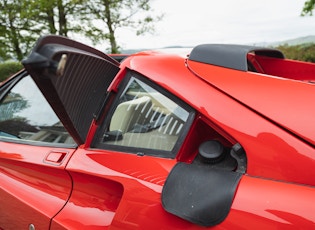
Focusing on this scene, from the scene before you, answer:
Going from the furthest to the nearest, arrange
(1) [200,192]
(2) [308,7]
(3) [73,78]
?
(2) [308,7], (3) [73,78], (1) [200,192]

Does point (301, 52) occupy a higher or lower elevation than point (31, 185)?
lower

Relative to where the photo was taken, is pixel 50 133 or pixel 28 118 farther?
pixel 28 118

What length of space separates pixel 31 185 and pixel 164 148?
83cm

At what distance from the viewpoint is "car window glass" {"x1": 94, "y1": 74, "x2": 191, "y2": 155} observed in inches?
58.1

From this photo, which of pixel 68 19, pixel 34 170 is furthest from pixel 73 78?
pixel 68 19

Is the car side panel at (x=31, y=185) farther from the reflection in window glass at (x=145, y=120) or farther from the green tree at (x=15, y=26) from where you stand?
the green tree at (x=15, y=26)

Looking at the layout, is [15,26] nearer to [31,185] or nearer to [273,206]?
[31,185]

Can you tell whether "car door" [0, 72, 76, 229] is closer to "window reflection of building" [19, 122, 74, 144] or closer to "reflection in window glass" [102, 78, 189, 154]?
"window reflection of building" [19, 122, 74, 144]

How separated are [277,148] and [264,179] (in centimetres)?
12

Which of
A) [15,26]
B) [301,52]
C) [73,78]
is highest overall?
[73,78]

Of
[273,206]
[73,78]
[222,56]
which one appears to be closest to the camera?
[273,206]

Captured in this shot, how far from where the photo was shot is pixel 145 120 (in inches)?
65.0

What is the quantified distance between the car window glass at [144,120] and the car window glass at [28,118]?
18.7 inches

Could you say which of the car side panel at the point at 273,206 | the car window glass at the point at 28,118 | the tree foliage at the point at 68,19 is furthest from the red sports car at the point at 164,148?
the tree foliage at the point at 68,19
